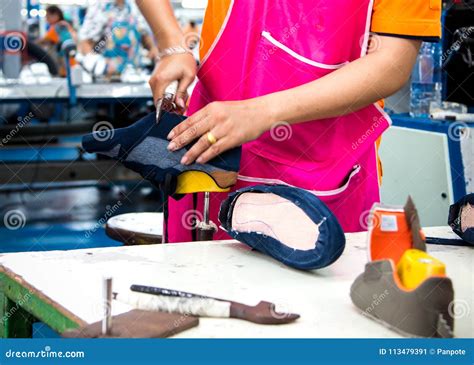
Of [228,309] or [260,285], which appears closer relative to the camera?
[228,309]

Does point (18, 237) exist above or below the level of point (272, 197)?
below

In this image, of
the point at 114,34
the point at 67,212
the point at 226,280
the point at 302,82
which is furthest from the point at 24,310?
the point at 114,34

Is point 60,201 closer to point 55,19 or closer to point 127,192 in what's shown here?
point 127,192

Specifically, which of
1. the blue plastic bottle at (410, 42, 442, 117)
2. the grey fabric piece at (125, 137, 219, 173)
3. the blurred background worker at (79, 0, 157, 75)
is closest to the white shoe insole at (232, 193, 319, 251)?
the grey fabric piece at (125, 137, 219, 173)

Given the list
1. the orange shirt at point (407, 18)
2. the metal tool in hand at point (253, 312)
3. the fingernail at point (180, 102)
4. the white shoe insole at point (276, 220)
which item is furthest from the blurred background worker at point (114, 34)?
the metal tool in hand at point (253, 312)

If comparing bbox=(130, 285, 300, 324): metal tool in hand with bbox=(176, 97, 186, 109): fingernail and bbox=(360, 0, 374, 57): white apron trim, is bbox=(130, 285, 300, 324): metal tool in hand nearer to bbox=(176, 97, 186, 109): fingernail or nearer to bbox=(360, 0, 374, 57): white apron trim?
bbox=(176, 97, 186, 109): fingernail

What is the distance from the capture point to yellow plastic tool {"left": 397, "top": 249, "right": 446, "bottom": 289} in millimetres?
895

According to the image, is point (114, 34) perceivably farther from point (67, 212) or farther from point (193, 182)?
point (193, 182)

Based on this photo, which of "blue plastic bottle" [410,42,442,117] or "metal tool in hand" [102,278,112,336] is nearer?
"metal tool in hand" [102,278,112,336]

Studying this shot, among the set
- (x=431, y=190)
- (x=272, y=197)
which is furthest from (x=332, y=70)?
(x=431, y=190)

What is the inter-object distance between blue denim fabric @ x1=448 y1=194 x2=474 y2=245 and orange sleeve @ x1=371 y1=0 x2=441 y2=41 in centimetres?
30

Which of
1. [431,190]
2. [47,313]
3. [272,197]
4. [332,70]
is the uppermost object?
[332,70]

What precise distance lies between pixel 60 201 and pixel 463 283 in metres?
4.79

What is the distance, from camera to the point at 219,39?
59.6 inches
